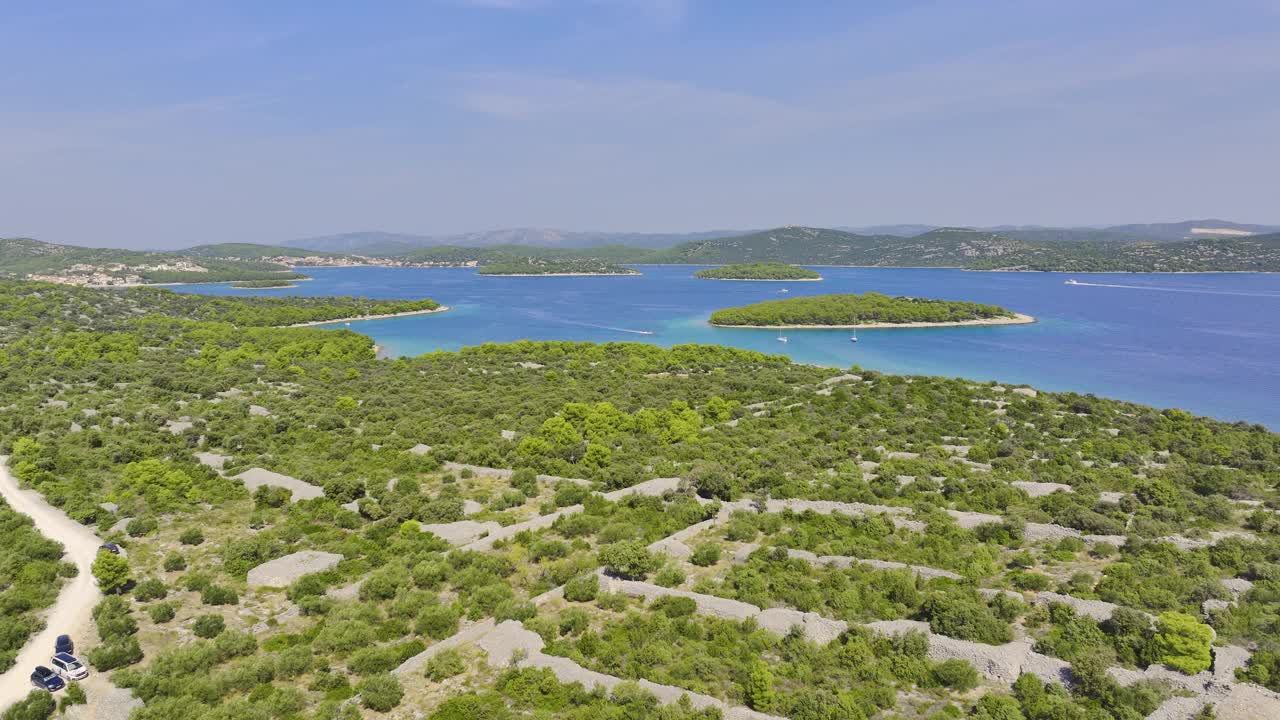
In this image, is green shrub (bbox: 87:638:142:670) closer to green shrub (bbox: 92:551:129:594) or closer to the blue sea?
green shrub (bbox: 92:551:129:594)

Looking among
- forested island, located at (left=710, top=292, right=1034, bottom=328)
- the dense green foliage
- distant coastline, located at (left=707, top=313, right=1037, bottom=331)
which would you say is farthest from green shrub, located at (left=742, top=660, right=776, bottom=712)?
forested island, located at (left=710, top=292, right=1034, bottom=328)

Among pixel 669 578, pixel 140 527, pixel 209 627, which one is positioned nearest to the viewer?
pixel 209 627

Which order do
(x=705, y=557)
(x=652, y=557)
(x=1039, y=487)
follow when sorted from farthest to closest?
(x=1039, y=487), (x=705, y=557), (x=652, y=557)

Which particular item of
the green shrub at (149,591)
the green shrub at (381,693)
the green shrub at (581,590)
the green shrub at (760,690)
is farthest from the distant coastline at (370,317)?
the green shrub at (760,690)

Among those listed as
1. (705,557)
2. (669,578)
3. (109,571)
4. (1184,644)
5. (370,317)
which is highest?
(370,317)

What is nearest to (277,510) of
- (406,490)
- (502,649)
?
(406,490)

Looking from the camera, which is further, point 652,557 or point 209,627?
point 652,557

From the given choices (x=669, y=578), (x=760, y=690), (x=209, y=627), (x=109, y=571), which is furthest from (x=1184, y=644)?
(x=109, y=571)

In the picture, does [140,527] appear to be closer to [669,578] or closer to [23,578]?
[23,578]
